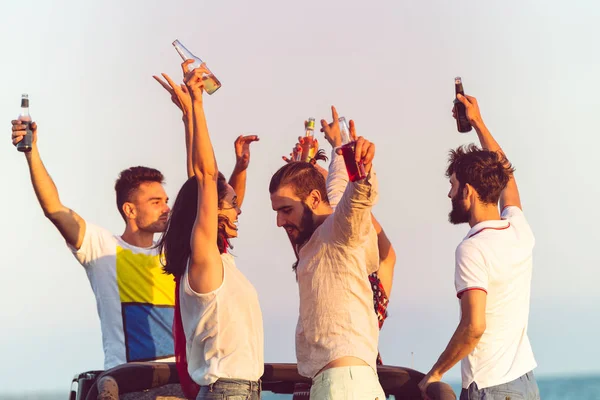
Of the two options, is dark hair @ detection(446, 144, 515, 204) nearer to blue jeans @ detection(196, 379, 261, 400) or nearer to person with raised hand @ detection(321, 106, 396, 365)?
person with raised hand @ detection(321, 106, 396, 365)

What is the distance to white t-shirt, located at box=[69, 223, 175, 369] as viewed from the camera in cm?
567

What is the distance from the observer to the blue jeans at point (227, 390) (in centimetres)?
422

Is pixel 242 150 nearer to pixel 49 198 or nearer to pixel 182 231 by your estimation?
pixel 49 198

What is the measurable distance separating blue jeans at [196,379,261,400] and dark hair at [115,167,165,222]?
7.47 feet

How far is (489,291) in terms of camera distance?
15.5ft

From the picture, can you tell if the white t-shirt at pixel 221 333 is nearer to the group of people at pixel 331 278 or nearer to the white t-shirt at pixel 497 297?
the group of people at pixel 331 278

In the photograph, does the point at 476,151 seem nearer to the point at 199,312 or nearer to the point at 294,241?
the point at 294,241

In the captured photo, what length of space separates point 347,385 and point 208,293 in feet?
2.55

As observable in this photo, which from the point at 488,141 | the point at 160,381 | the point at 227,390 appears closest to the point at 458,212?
the point at 488,141

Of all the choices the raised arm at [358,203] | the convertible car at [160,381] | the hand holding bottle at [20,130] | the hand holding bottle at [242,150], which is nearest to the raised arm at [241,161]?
the hand holding bottle at [242,150]

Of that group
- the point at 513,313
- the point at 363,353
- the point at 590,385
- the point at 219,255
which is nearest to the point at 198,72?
the point at 219,255

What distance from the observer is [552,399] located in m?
38.6

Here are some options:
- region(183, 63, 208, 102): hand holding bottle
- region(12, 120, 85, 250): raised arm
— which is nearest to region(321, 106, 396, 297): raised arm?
region(183, 63, 208, 102): hand holding bottle

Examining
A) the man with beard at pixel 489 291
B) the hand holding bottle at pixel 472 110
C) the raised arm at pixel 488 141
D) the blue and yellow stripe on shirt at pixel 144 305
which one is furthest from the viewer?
the hand holding bottle at pixel 472 110
